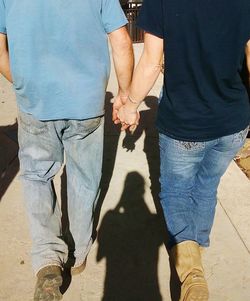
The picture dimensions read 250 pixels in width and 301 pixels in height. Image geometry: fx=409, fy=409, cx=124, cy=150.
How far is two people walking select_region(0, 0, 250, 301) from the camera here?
1.87 metres

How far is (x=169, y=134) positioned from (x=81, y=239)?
89cm

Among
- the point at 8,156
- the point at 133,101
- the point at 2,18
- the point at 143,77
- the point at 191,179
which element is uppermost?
the point at 2,18

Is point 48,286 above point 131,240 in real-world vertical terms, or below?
above

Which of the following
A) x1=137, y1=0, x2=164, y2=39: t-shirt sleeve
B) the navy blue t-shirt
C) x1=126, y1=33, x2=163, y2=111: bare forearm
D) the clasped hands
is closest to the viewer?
the navy blue t-shirt

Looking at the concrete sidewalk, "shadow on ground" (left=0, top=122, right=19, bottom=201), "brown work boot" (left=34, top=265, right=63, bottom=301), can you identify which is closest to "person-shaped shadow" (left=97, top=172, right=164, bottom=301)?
the concrete sidewalk

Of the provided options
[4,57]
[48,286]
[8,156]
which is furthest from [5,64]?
[8,156]

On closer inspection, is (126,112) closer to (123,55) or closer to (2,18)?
(123,55)

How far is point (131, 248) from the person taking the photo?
288 centimetres

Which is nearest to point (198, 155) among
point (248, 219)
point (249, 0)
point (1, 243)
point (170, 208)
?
point (170, 208)

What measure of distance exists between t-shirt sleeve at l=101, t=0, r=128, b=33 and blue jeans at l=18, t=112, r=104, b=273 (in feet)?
1.65

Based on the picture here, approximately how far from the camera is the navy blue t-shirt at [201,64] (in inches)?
71.7

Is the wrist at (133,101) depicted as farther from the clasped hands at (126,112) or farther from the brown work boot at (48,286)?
the brown work boot at (48,286)

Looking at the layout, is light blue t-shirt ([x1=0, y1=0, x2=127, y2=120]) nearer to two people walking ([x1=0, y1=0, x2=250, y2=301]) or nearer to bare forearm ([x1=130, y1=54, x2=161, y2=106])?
two people walking ([x1=0, y1=0, x2=250, y2=301])

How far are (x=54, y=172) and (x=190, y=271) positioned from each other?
943 millimetres
